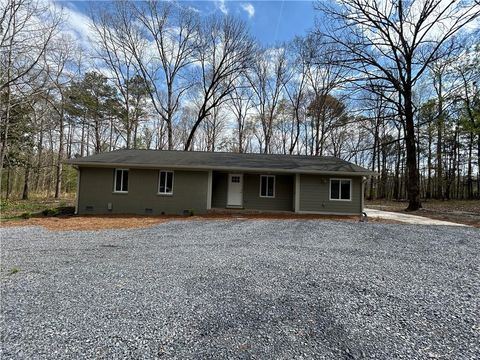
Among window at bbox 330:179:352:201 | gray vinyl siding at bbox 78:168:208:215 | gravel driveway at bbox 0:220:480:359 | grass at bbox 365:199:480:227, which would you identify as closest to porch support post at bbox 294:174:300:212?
window at bbox 330:179:352:201

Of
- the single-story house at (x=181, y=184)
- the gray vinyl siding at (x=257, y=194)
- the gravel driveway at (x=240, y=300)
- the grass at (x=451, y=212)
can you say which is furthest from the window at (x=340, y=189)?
the gravel driveway at (x=240, y=300)

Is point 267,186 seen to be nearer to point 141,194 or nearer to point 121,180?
point 141,194

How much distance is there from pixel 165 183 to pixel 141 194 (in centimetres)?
121

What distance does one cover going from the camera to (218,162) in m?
13.0

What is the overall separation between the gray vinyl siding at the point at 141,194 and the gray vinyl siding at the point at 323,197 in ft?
15.7

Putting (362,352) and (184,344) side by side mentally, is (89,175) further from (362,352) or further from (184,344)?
(362,352)

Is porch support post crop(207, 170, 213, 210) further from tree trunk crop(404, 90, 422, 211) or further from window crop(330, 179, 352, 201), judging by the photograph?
tree trunk crop(404, 90, 422, 211)

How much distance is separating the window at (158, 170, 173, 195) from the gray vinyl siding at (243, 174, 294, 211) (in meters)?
3.67

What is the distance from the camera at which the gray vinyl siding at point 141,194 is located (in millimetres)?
12156

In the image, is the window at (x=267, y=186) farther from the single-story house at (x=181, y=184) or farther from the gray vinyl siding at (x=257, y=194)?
the single-story house at (x=181, y=184)

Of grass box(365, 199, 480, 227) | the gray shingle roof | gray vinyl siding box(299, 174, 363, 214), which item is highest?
the gray shingle roof

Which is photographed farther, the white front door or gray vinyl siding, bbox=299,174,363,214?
the white front door

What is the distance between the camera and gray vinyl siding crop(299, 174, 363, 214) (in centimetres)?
1248

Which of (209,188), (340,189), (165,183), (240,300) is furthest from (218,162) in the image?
(240,300)
